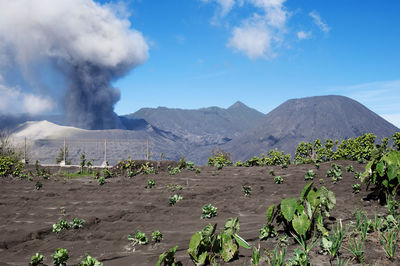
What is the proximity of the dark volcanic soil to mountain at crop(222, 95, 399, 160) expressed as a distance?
11016 centimetres

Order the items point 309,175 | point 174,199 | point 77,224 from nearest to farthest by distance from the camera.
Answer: point 77,224, point 174,199, point 309,175

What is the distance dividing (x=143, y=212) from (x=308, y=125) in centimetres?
13663

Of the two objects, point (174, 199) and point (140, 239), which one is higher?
point (174, 199)

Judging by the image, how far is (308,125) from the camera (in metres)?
134

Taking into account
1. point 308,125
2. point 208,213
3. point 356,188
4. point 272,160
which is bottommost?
point 208,213

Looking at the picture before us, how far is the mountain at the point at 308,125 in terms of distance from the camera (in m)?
121

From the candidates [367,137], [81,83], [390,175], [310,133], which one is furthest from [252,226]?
[310,133]

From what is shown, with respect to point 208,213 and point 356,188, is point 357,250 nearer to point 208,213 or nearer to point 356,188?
→ point 208,213

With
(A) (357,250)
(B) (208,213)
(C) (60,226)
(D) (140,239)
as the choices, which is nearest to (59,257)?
(D) (140,239)

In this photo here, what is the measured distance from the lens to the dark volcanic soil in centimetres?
397

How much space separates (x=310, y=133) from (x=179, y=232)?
435ft

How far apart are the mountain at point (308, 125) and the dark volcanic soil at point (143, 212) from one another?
110m

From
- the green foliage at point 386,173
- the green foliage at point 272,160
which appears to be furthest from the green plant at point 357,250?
the green foliage at point 272,160

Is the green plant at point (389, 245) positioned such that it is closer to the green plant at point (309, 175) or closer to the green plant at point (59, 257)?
the green plant at point (59, 257)
